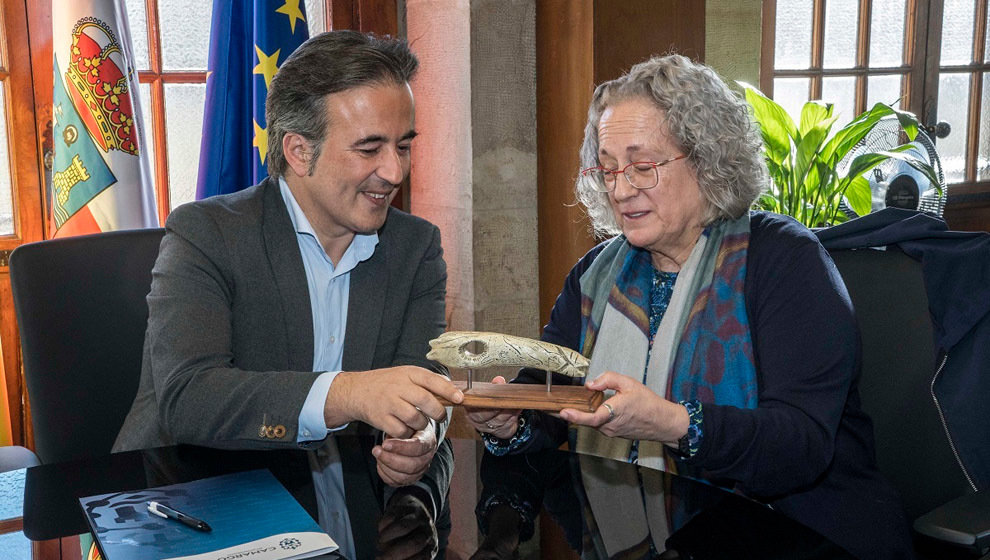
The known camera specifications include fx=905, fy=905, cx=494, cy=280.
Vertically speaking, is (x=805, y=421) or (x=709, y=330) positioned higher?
(x=709, y=330)

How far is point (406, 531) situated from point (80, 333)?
0.95 meters

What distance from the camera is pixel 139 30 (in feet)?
10.3

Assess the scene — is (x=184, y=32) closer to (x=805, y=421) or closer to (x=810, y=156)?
(x=810, y=156)

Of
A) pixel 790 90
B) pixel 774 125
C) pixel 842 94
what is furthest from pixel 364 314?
pixel 842 94

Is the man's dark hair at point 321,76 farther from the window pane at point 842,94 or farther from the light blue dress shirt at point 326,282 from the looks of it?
the window pane at point 842,94

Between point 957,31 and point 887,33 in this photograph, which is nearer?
point 887,33

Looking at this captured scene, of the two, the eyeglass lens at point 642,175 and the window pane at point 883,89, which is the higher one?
the window pane at point 883,89

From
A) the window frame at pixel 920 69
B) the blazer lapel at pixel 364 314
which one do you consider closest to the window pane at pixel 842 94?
the window frame at pixel 920 69

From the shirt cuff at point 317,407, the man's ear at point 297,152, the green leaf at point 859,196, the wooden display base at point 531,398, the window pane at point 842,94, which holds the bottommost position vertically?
the shirt cuff at point 317,407

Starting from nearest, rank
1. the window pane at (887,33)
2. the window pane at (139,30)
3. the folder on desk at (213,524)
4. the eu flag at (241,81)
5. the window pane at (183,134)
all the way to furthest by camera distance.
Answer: the folder on desk at (213,524) → the eu flag at (241,81) → the window pane at (139,30) → the window pane at (183,134) → the window pane at (887,33)

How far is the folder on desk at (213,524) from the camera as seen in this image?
3.88 ft

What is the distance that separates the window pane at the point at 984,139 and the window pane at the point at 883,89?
0.67 m

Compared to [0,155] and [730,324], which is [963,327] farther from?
[0,155]

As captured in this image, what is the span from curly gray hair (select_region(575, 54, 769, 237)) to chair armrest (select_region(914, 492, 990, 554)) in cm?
71
